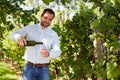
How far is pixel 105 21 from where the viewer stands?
17.2 feet

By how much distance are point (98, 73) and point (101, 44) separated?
28.0 inches

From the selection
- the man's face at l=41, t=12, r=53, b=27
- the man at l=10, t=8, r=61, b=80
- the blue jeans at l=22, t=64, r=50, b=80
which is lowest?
the blue jeans at l=22, t=64, r=50, b=80

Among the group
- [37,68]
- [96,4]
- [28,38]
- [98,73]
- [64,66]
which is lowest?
[64,66]

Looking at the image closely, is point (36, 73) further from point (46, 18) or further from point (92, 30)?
point (92, 30)

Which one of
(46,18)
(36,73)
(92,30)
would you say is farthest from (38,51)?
(92,30)

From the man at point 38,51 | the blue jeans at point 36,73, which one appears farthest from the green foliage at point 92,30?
the blue jeans at point 36,73

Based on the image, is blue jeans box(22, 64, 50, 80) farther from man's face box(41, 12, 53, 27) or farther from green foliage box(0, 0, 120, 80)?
green foliage box(0, 0, 120, 80)

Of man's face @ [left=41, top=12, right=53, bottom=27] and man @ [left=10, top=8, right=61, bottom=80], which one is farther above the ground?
man's face @ [left=41, top=12, right=53, bottom=27]

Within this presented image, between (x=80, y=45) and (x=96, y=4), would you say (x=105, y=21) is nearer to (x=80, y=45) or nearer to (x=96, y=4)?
(x=96, y=4)

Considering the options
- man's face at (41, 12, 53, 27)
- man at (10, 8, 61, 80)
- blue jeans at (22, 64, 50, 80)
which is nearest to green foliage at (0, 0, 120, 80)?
man's face at (41, 12, 53, 27)

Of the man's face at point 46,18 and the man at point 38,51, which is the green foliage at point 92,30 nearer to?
the man's face at point 46,18

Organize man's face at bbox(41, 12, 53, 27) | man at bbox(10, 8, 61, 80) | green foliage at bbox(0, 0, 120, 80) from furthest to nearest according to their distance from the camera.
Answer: green foliage at bbox(0, 0, 120, 80) → man at bbox(10, 8, 61, 80) → man's face at bbox(41, 12, 53, 27)

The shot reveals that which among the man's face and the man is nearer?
the man's face

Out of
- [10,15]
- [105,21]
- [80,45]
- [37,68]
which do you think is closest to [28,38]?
[37,68]
